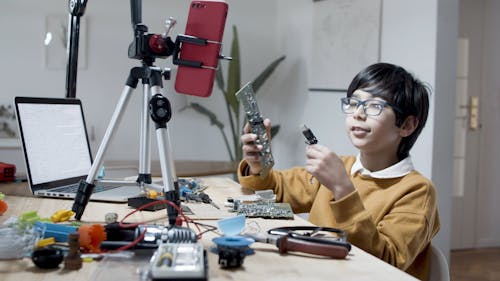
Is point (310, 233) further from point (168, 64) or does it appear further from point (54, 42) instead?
point (54, 42)

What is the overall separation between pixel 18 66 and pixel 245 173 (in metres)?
3.33

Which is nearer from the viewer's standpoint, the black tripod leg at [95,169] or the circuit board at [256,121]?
the black tripod leg at [95,169]

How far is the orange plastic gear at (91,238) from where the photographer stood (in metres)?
0.99

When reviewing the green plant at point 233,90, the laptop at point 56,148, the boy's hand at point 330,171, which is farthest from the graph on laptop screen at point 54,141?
the green plant at point 233,90

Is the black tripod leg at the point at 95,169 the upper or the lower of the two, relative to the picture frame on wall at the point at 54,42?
lower

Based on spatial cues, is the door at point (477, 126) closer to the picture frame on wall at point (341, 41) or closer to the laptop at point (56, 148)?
the picture frame on wall at point (341, 41)

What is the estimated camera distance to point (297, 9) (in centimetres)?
484

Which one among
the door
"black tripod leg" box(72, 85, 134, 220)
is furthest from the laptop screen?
the door

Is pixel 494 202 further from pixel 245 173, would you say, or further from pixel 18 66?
pixel 18 66

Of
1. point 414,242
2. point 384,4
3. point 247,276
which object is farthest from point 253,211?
point 384,4

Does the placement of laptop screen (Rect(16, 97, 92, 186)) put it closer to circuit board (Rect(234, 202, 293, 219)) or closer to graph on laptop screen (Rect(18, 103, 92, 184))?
graph on laptop screen (Rect(18, 103, 92, 184))

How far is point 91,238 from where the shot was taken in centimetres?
99

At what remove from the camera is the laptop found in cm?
158

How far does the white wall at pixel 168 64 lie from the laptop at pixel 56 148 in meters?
2.29
